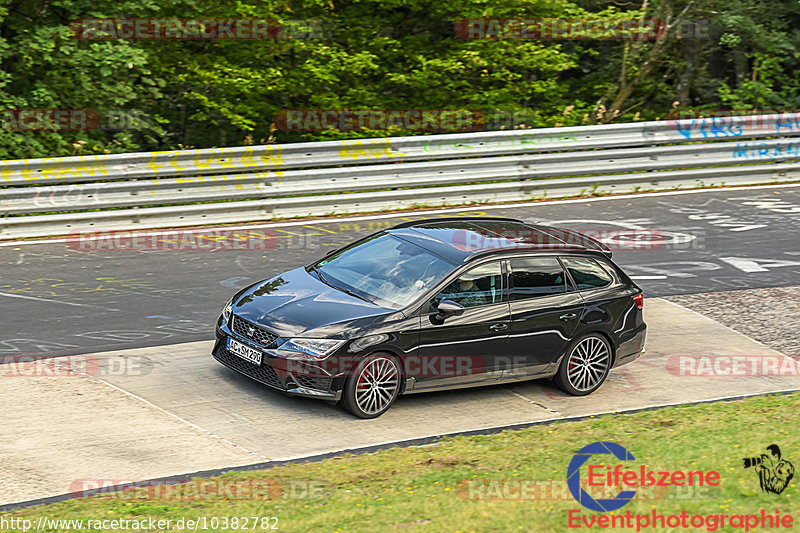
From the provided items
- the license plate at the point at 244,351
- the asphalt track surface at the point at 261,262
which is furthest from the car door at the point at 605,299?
the license plate at the point at 244,351

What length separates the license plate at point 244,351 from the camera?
8812 millimetres

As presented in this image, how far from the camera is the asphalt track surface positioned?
35.4 ft

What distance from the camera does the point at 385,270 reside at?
9562 mm

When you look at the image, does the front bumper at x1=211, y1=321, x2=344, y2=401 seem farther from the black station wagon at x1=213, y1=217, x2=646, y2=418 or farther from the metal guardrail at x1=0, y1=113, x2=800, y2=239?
the metal guardrail at x1=0, y1=113, x2=800, y2=239

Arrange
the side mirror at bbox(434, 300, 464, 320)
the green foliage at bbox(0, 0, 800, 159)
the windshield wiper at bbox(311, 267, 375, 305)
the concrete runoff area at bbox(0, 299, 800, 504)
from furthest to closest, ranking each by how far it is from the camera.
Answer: the green foliage at bbox(0, 0, 800, 159)
the windshield wiper at bbox(311, 267, 375, 305)
the side mirror at bbox(434, 300, 464, 320)
the concrete runoff area at bbox(0, 299, 800, 504)

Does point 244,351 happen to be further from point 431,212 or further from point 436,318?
point 431,212

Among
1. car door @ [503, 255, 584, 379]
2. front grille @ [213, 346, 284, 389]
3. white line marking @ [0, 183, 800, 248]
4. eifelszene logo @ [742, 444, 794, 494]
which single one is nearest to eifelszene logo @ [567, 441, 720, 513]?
eifelszene logo @ [742, 444, 794, 494]

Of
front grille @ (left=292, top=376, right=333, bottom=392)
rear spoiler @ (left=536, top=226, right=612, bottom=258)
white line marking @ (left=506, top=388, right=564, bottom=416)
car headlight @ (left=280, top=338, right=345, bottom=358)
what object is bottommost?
white line marking @ (left=506, top=388, right=564, bottom=416)

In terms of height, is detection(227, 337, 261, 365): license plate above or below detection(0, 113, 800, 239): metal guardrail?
below

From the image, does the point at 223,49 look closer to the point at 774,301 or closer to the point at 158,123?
the point at 158,123

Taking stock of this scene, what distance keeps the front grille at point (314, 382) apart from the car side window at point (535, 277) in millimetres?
2023

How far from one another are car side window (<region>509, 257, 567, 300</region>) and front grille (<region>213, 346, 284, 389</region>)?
93.9 inches

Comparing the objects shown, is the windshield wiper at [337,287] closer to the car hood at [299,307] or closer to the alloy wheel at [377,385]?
the car hood at [299,307]

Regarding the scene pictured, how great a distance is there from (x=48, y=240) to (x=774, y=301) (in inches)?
380
